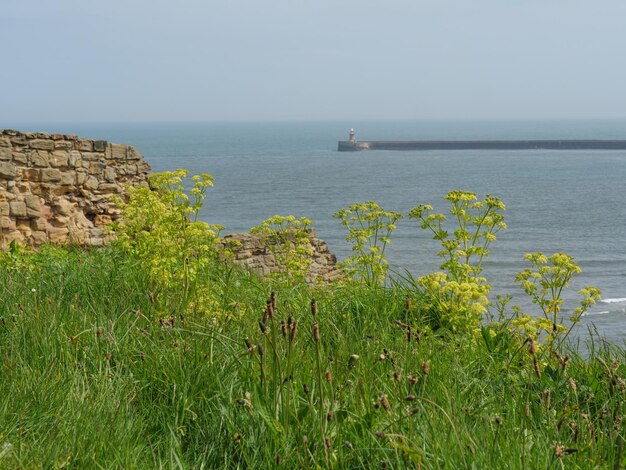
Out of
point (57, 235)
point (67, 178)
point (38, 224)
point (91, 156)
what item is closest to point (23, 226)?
point (38, 224)

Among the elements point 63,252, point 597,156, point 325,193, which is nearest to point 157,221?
point 63,252

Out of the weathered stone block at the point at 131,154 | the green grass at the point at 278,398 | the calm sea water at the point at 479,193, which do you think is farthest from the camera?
the calm sea water at the point at 479,193

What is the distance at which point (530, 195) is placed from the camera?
7069 cm

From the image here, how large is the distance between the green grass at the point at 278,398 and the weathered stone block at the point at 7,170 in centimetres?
652

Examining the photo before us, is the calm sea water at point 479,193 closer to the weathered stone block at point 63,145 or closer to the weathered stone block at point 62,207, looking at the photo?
the weathered stone block at point 62,207

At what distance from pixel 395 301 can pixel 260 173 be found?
9175cm

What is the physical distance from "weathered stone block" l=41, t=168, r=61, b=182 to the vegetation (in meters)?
5.57

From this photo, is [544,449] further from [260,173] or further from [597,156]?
[597,156]

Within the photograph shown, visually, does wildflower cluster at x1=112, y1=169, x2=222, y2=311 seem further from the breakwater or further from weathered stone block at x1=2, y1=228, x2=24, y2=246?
the breakwater

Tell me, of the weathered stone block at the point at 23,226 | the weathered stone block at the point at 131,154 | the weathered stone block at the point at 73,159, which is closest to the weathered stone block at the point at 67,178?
the weathered stone block at the point at 73,159

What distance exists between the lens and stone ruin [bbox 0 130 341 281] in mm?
14070

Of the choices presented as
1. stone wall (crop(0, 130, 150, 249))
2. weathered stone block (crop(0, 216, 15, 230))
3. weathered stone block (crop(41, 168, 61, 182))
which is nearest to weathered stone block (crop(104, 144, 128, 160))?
stone wall (crop(0, 130, 150, 249))

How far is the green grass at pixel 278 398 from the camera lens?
441cm

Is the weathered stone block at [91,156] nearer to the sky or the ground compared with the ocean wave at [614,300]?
nearer to the sky
